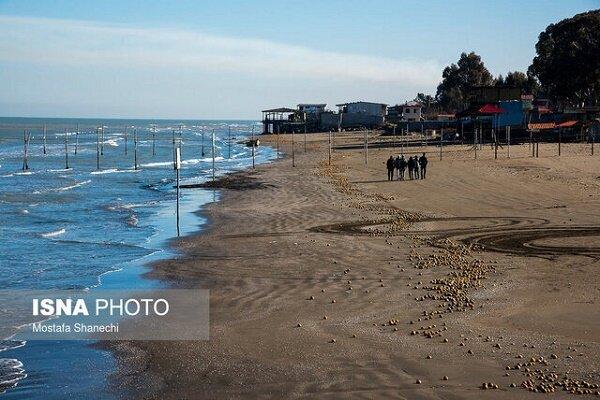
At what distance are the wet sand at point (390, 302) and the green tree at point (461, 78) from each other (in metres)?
103

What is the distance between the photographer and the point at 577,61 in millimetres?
74125

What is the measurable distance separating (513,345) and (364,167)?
37.0 metres

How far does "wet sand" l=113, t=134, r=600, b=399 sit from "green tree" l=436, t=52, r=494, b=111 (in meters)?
103

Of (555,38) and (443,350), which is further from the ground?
(555,38)

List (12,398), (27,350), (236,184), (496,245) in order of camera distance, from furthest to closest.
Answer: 1. (236,184)
2. (496,245)
3. (27,350)
4. (12,398)

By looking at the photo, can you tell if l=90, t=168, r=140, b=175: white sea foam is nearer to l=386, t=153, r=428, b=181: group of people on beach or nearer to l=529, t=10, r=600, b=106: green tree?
l=386, t=153, r=428, b=181: group of people on beach

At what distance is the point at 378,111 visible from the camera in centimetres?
12400

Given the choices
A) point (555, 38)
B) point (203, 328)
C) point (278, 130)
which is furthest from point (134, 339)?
point (278, 130)

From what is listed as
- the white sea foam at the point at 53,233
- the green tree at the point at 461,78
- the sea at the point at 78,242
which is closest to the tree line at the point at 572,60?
the green tree at the point at 461,78

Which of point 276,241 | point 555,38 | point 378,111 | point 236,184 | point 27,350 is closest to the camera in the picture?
point 27,350

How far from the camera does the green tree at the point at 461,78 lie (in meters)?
128

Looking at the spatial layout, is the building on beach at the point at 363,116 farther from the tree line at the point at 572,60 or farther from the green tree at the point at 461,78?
the tree line at the point at 572,60

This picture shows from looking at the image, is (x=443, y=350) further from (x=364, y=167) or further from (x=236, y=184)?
(x=364, y=167)

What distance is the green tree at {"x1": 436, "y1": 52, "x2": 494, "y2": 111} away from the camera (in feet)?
420
